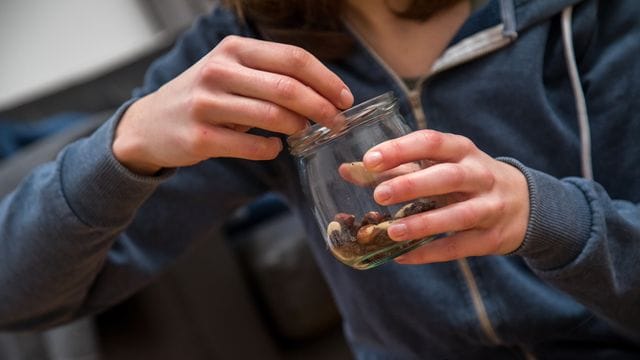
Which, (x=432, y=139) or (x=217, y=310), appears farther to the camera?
(x=217, y=310)

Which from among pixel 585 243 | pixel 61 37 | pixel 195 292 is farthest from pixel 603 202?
pixel 61 37

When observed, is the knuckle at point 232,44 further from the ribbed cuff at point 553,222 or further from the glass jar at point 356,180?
the ribbed cuff at point 553,222

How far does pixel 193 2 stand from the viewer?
90.9 inches

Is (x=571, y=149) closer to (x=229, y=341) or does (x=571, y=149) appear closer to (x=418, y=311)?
(x=418, y=311)

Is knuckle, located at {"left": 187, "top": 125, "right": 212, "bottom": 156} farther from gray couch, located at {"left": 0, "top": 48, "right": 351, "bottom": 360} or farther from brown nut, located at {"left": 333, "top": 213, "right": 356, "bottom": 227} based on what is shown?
gray couch, located at {"left": 0, "top": 48, "right": 351, "bottom": 360}

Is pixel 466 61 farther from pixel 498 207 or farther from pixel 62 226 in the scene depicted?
pixel 62 226

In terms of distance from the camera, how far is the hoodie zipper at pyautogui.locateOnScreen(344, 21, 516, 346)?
1.89ft

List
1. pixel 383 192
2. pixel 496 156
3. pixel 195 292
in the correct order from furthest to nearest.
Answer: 1. pixel 195 292
2. pixel 496 156
3. pixel 383 192

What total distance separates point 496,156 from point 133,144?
1.07 feet

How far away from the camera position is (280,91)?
43cm

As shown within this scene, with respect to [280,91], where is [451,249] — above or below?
below

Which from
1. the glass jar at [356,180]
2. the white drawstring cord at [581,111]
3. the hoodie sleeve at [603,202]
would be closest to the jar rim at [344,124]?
the glass jar at [356,180]

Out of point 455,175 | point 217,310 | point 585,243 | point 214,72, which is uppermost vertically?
point 214,72

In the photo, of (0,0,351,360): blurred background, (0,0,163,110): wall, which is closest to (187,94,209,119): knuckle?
(0,0,351,360): blurred background
